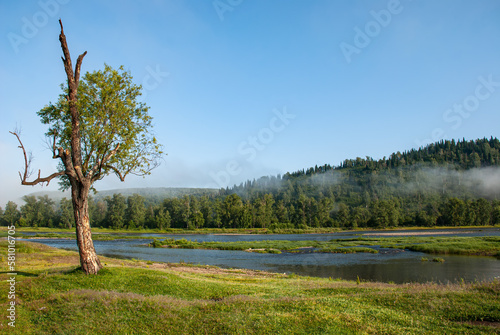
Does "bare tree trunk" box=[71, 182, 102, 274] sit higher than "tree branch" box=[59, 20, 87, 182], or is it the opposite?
"tree branch" box=[59, 20, 87, 182]

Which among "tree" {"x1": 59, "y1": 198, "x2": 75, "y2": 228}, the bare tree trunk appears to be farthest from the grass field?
"tree" {"x1": 59, "y1": 198, "x2": 75, "y2": 228}

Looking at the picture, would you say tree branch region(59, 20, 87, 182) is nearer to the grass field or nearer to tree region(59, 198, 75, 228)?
the grass field

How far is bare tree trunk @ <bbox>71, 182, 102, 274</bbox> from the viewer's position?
20.2 meters

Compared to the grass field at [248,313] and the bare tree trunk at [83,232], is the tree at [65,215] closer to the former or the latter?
the bare tree trunk at [83,232]

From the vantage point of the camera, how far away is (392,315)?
40.6 feet

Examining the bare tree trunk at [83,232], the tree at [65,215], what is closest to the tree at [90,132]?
the bare tree trunk at [83,232]

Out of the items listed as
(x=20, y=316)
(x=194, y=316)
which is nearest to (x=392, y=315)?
(x=194, y=316)

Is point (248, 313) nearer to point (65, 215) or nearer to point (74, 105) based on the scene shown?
point (74, 105)

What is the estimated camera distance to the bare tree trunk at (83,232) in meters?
20.2

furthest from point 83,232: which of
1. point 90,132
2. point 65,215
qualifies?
point 65,215

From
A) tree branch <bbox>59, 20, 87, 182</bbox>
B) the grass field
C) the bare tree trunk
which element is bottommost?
the grass field

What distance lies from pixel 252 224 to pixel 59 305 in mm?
164217

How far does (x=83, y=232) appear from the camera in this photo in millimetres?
20531

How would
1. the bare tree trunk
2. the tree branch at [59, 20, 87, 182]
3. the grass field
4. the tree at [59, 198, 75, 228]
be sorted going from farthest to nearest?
the tree at [59, 198, 75, 228] < the tree branch at [59, 20, 87, 182] < the bare tree trunk < the grass field
